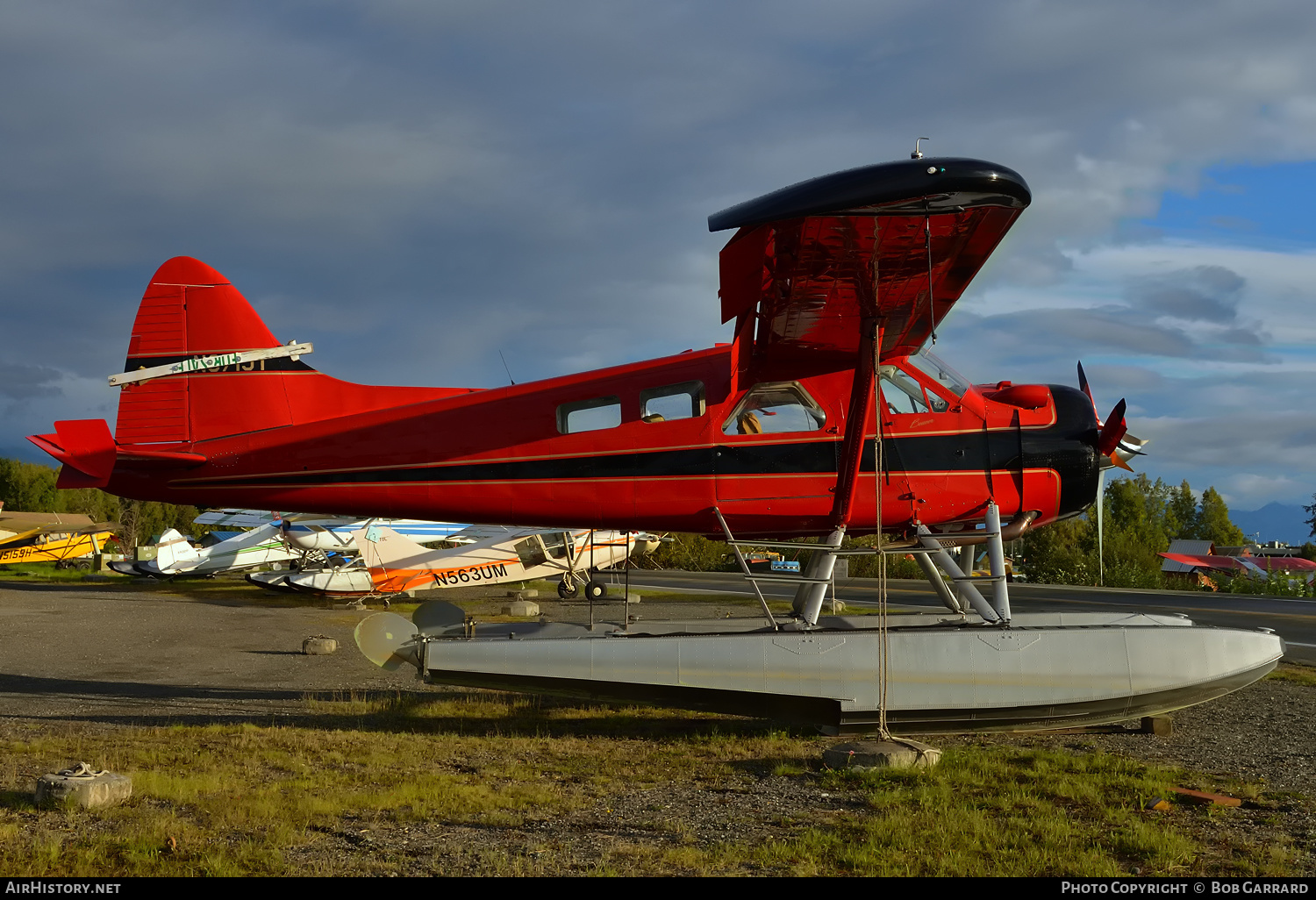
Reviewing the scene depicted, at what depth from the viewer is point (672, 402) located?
8148 mm

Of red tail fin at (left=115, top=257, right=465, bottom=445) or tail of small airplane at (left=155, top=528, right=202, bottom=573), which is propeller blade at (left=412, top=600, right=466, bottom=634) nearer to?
red tail fin at (left=115, top=257, right=465, bottom=445)

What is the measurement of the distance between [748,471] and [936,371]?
78.7 inches

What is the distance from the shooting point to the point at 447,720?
880 centimetres

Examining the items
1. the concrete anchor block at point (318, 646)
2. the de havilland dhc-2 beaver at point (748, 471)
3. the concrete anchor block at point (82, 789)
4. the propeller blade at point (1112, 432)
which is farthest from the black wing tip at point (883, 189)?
the concrete anchor block at point (318, 646)

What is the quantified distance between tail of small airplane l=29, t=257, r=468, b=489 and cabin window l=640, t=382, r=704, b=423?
1874mm

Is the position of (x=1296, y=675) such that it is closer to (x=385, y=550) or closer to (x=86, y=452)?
(x=86, y=452)

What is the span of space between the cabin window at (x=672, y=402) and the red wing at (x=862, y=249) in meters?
0.68

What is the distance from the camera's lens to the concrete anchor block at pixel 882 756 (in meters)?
6.43

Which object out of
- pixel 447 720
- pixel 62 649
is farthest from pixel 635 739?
pixel 62 649

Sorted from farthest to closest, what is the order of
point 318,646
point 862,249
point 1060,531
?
point 1060,531, point 318,646, point 862,249

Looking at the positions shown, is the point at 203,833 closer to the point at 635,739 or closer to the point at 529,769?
the point at 529,769

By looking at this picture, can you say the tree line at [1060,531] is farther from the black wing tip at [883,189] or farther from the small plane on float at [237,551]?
the black wing tip at [883,189]

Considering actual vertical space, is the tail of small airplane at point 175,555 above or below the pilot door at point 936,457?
below

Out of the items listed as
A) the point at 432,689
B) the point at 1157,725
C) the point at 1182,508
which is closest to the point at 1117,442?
the point at 1157,725
